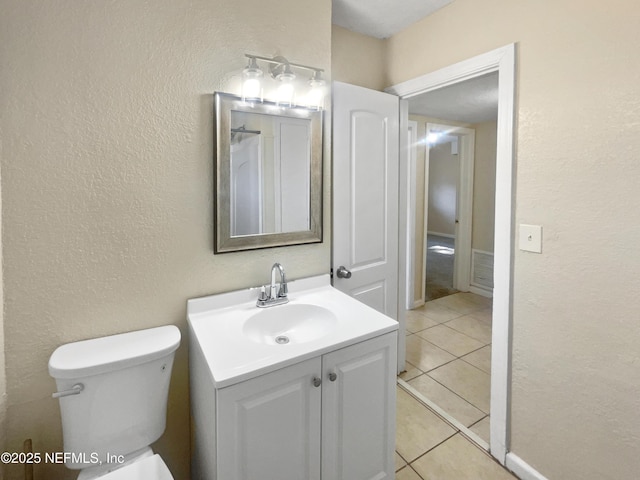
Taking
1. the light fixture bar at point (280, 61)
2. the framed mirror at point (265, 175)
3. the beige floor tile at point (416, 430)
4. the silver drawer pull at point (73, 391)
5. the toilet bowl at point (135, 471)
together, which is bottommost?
the beige floor tile at point (416, 430)

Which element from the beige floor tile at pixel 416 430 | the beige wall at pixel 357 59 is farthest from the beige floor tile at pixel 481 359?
the beige wall at pixel 357 59

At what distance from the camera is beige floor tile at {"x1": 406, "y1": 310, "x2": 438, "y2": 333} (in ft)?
10.6

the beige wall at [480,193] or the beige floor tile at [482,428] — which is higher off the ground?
the beige wall at [480,193]

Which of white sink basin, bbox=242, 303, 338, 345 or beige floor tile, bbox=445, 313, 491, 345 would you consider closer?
white sink basin, bbox=242, 303, 338, 345

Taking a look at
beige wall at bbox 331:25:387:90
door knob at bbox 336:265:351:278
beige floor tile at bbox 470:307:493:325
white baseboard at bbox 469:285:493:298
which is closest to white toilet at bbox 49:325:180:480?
door knob at bbox 336:265:351:278

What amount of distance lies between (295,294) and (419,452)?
3.53 ft

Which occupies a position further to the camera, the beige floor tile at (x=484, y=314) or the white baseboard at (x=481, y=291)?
the white baseboard at (x=481, y=291)

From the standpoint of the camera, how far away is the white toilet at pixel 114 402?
1.06m

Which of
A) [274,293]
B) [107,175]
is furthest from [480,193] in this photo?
[107,175]

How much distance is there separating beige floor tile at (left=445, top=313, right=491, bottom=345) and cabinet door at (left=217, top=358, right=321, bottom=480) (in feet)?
7.56

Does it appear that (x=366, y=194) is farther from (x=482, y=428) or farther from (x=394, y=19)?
(x=482, y=428)

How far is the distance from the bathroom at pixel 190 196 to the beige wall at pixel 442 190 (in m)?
6.20

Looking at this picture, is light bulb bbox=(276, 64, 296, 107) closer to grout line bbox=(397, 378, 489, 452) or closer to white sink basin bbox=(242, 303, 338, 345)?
white sink basin bbox=(242, 303, 338, 345)

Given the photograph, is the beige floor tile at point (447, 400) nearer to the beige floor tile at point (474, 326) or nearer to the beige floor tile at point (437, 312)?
the beige floor tile at point (474, 326)
